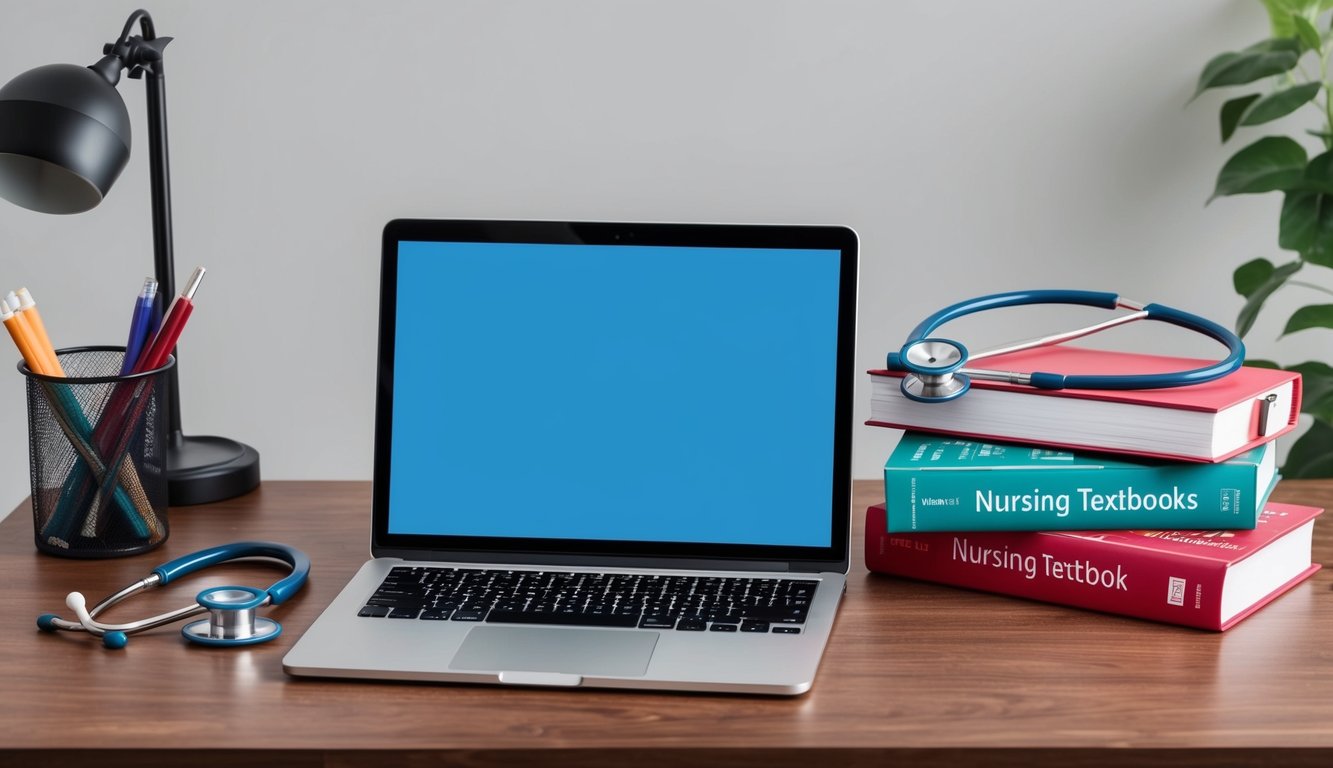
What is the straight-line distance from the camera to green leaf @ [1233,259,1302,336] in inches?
66.8

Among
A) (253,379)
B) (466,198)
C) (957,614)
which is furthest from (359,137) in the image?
(957,614)

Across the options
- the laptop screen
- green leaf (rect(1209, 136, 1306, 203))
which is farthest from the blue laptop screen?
green leaf (rect(1209, 136, 1306, 203))

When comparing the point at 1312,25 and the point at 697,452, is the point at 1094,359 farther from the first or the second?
the point at 1312,25

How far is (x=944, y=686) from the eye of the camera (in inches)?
31.9

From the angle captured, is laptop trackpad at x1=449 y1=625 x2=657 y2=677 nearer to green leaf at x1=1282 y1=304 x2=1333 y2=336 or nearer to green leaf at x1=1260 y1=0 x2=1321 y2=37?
green leaf at x1=1282 y1=304 x2=1333 y2=336

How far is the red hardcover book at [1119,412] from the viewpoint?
915 millimetres

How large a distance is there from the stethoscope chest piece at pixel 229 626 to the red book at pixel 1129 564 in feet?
1.48

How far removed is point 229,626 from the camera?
0.89 metres

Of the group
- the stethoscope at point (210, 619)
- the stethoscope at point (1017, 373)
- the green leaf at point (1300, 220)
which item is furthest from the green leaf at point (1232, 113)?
the stethoscope at point (210, 619)

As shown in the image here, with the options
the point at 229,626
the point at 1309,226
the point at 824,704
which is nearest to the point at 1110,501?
the point at 824,704

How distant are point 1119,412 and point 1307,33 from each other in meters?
1.08

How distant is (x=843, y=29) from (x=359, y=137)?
717 millimetres

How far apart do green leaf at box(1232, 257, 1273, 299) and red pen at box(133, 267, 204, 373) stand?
140cm

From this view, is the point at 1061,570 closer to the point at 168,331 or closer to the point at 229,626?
the point at 229,626
